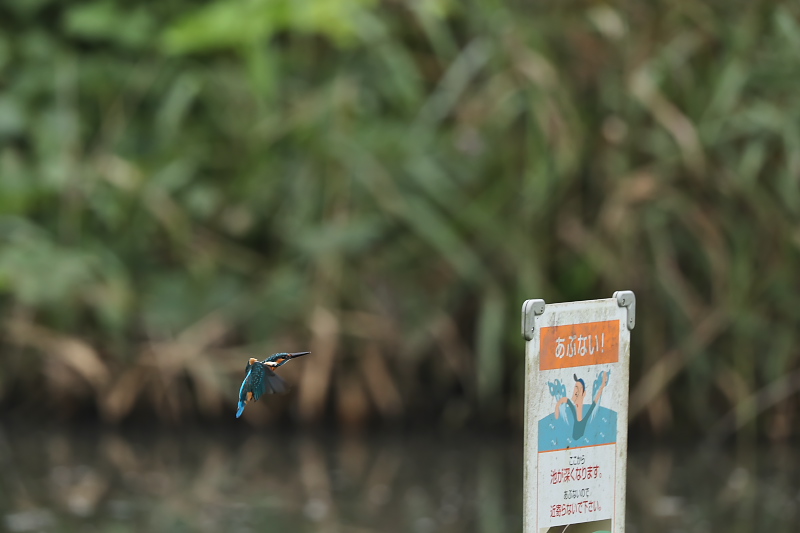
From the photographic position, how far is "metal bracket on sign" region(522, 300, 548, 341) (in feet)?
8.11

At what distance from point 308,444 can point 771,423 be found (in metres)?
2.17

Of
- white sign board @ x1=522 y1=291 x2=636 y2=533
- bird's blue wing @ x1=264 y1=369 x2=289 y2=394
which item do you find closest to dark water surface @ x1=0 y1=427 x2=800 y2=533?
white sign board @ x1=522 y1=291 x2=636 y2=533

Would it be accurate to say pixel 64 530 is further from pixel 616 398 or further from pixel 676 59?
pixel 676 59

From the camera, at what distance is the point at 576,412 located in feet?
8.44

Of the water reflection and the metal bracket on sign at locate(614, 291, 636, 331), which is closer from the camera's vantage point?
the metal bracket on sign at locate(614, 291, 636, 331)

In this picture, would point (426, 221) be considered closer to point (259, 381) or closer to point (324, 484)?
point (324, 484)

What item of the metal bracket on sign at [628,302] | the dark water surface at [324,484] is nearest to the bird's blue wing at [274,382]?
the metal bracket on sign at [628,302]

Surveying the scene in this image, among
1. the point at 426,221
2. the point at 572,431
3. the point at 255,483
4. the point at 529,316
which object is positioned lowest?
the point at 255,483

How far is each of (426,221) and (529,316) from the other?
12.5ft

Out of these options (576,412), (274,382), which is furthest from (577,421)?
(274,382)

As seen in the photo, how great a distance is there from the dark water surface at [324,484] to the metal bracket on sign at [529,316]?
101 inches

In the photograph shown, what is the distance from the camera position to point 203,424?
633 cm

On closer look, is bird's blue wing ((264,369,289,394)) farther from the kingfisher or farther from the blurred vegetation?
the blurred vegetation

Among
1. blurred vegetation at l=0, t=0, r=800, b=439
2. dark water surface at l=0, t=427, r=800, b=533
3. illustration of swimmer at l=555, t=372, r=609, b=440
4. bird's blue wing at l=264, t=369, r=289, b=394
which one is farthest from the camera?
blurred vegetation at l=0, t=0, r=800, b=439
